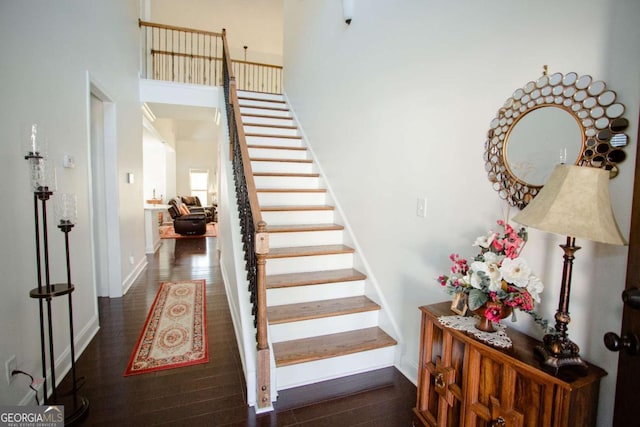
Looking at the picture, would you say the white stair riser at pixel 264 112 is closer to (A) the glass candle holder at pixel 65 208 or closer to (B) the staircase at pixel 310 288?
(B) the staircase at pixel 310 288

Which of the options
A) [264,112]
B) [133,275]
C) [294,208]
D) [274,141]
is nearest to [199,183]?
[264,112]

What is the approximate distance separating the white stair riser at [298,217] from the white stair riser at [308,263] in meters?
0.58

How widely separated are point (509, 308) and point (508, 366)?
22 centimetres

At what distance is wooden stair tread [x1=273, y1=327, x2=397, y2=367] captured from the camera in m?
2.15

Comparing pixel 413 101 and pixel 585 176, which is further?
pixel 413 101

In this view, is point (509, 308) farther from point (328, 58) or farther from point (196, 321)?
point (328, 58)

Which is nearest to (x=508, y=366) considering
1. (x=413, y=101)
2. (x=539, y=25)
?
(x=539, y=25)

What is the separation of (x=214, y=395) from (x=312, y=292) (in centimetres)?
98

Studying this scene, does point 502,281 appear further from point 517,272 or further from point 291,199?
point 291,199

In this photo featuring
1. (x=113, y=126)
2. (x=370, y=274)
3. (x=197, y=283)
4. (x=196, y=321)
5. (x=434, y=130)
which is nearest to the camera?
(x=434, y=130)

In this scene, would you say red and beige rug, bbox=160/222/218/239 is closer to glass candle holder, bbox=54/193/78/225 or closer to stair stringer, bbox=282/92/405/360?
stair stringer, bbox=282/92/405/360

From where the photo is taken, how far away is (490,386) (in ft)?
4.40

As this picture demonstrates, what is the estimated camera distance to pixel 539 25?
1.41 metres

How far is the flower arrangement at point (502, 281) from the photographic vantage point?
4.11ft
